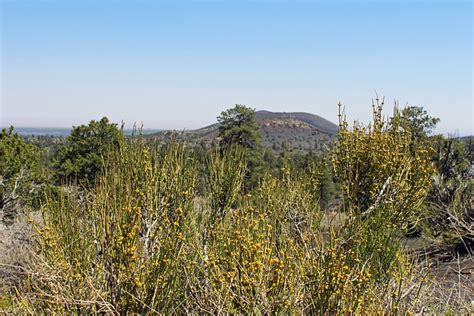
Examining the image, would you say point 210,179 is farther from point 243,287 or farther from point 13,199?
point 13,199

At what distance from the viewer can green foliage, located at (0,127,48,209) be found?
1700 centimetres

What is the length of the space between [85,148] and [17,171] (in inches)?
197

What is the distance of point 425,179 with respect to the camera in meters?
8.02

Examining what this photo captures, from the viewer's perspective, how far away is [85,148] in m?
22.4

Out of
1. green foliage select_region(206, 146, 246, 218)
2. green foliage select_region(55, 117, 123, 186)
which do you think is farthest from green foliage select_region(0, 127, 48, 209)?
green foliage select_region(206, 146, 246, 218)

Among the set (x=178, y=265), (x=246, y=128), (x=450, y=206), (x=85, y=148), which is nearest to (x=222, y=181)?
(x=178, y=265)

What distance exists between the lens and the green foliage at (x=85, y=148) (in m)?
21.6

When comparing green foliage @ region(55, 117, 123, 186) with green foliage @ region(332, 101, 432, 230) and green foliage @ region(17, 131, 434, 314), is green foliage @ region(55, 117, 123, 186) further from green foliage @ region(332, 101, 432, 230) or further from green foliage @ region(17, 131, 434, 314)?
green foliage @ region(17, 131, 434, 314)

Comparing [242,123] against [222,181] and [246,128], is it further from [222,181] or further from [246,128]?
[222,181]

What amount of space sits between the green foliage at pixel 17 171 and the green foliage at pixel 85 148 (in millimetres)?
3223

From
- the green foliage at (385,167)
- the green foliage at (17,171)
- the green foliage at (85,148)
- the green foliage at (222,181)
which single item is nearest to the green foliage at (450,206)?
the green foliage at (385,167)

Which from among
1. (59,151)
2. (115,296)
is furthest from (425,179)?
(59,151)

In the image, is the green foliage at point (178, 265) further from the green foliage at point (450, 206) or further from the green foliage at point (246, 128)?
the green foliage at point (246, 128)

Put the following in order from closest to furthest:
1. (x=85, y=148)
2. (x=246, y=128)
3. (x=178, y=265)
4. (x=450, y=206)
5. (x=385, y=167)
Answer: (x=178, y=265) → (x=385, y=167) → (x=450, y=206) → (x=85, y=148) → (x=246, y=128)
